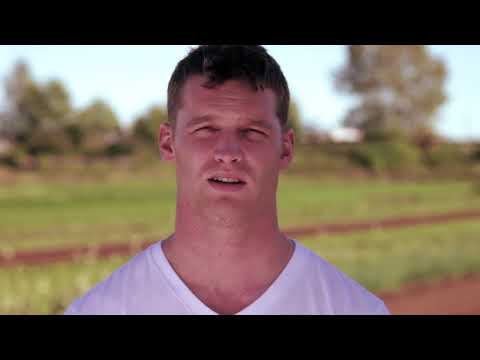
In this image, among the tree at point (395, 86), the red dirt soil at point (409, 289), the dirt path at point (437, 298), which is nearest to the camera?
the dirt path at point (437, 298)

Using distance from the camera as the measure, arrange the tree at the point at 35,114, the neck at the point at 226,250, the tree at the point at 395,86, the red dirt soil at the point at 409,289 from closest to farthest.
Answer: the neck at the point at 226,250 < the red dirt soil at the point at 409,289 < the tree at the point at 35,114 < the tree at the point at 395,86

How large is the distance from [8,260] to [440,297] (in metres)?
9.23

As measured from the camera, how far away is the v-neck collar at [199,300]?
1.71 meters

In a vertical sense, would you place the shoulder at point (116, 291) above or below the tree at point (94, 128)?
below

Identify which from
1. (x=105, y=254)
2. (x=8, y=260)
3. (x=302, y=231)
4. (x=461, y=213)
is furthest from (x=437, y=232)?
(x=8, y=260)

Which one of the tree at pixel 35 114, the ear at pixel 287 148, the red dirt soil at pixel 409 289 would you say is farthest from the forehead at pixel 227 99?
the tree at pixel 35 114

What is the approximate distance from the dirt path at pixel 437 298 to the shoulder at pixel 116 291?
7.65 metres

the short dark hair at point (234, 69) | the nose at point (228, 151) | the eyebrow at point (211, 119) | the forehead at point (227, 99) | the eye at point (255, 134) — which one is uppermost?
the short dark hair at point (234, 69)

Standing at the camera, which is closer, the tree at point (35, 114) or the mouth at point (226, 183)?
the mouth at point (226, 183)

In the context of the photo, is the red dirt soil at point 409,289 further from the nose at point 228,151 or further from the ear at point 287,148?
the nose at point 228,151

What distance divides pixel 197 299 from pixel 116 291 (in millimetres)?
272

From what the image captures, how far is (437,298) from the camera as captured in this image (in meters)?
9.97

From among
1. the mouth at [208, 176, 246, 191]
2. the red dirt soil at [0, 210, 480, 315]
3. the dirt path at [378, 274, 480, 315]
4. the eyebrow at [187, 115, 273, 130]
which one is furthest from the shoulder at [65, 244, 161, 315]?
the dirt path at [378, 274, 480, 315]

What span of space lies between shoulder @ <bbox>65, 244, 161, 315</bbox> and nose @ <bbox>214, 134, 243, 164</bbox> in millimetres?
450
